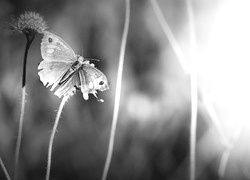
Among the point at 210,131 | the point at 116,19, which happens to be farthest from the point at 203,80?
the point at 116,19

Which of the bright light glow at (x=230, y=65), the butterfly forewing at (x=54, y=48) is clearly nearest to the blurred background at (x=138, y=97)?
the bright light glow at (x=230, y=65)

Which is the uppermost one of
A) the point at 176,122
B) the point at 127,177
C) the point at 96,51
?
the point at 96,51

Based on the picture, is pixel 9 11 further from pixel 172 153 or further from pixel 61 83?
pixel 172 153

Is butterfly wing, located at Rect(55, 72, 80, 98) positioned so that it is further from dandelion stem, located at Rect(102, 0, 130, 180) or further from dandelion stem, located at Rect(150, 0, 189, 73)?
dandelion stem, located at Rect(150, 0, 189, 73)

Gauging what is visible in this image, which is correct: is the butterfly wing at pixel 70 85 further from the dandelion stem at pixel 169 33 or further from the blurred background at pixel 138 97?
the dandelion stem at pixel 169 33

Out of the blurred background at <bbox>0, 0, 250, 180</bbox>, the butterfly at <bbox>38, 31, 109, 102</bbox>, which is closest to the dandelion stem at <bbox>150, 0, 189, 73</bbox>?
the blurred background at <bbox>0, 0, 250, 180</bbox>

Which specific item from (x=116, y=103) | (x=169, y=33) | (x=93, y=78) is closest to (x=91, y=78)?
(x=93, y=78)
